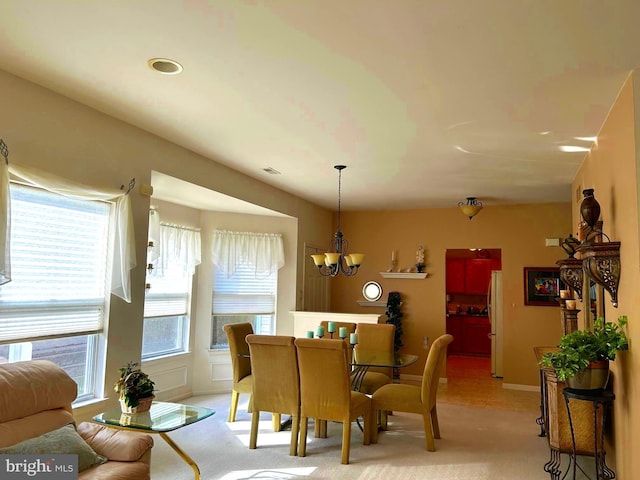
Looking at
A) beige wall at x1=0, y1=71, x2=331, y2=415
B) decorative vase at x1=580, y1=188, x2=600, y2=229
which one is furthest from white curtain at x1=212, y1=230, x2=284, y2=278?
decorative vase at x1=580, y1=188, x2=600, y2=229

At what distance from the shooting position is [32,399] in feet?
8.61

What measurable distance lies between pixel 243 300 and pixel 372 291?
2362 millimetres

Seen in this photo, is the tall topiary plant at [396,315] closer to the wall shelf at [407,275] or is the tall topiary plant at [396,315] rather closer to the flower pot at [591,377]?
the wall shelf at [407,275]

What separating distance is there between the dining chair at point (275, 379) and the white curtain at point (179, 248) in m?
2.05

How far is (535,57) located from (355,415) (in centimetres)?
294

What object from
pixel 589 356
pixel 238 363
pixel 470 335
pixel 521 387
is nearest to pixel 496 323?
pixel 521 387

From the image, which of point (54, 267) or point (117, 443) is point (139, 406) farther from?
point (54, 267)

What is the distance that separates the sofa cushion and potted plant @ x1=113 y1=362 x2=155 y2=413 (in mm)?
457

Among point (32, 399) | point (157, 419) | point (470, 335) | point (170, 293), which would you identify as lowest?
point (470, 335)

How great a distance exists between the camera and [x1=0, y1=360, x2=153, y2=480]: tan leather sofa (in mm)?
2443

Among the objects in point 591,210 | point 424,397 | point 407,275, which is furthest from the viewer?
point 407,275

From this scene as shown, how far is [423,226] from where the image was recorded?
773cm

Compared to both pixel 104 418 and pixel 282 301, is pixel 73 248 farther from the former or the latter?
pixel 282 301

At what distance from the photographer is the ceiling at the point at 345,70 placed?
2.25 m
